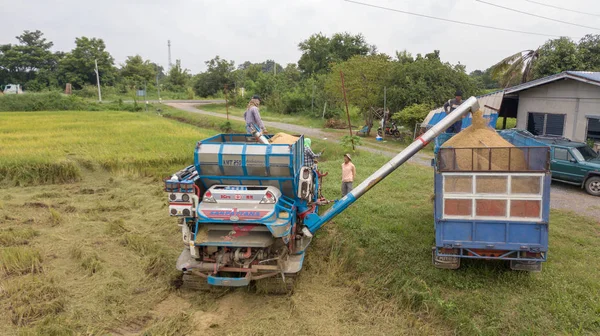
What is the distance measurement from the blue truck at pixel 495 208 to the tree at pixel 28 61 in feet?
189

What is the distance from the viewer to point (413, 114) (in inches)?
795

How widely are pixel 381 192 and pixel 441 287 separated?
205 inches

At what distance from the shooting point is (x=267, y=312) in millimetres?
5863

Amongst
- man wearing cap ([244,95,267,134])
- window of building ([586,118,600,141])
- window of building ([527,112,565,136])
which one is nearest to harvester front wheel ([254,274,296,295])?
man wearing cap ([244,95,267,134])

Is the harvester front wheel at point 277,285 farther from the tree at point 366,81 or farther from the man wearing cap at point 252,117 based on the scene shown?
the tree at point 366,81

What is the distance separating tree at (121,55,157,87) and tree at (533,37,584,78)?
49.5 m

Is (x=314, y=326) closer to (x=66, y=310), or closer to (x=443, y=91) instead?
(x=66, y=310)

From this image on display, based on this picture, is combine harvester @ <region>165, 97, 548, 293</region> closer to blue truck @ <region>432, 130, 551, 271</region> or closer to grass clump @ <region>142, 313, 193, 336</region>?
grass clump @ <region>142, 313, 193, 336</region>

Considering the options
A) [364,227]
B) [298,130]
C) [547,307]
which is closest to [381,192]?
[364,227]

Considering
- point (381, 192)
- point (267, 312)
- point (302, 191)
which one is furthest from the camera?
point (381, 192)

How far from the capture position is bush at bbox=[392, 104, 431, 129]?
20188 mm

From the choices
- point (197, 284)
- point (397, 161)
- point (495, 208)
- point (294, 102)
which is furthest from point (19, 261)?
point (294, 102)

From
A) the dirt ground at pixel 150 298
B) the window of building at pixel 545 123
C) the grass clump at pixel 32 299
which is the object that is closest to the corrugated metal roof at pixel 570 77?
the window of building at pixel 545 123

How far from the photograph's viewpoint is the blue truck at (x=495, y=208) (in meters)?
5.74
